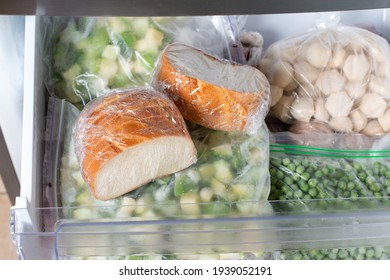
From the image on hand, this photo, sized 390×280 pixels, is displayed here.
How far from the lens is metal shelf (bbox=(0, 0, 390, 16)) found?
2.49 ft

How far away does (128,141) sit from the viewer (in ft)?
2.56

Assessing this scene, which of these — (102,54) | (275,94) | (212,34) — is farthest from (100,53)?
(275,94)

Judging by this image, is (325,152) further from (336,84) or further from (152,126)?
(152,126)

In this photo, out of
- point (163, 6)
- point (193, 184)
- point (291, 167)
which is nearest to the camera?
point (163, 6)

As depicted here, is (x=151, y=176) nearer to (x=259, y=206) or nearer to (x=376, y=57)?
(x=259, y=206)

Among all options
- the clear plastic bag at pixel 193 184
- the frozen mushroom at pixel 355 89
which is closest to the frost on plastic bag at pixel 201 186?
the clear plastic bag at pixel 193 184

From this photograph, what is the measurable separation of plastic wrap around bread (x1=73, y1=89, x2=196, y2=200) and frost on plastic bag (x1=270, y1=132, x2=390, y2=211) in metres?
0.21

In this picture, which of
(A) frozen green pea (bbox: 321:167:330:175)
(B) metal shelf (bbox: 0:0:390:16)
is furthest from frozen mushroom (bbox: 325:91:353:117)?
(B) metal shelf (bbox: 0:0:390:16)

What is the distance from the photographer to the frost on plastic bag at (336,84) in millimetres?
1026

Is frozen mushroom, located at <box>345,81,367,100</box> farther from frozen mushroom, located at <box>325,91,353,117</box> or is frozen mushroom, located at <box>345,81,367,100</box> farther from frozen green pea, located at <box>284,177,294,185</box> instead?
frozen green pea, located at <box>284,177,294,185</box>

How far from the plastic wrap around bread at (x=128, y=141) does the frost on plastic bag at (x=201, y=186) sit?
0.03 meters

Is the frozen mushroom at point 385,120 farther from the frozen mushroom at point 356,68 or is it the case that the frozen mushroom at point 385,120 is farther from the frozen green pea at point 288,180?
the frozen green pea at point 288,180

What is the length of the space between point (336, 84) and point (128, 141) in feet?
1.46
